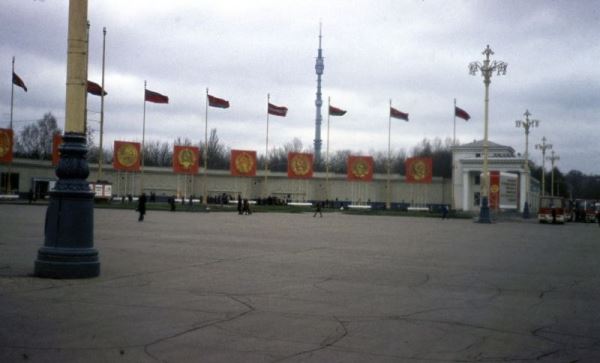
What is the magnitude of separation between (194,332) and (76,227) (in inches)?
187

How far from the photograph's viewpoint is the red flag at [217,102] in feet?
200

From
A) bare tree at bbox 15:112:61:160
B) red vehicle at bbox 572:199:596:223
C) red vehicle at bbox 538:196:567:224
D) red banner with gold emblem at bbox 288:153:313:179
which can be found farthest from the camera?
bare tree at bbox 15:112:61:160

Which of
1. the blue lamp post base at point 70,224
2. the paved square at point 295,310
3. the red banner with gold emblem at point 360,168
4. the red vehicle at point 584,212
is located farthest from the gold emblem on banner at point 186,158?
the blue lamp post base at point 70,224

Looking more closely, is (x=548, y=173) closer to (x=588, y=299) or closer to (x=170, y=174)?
(x=170, y=174)

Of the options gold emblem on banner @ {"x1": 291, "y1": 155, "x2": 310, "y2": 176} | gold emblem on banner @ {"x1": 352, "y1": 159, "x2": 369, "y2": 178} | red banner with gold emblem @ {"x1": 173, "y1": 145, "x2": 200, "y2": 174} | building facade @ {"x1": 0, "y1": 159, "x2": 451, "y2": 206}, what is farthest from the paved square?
building facade @ {"x1": 0, "y1": 159, "x2": 451, "y2": 206}

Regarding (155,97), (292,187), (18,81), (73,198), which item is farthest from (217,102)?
(73,198)

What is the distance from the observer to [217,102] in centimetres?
6162

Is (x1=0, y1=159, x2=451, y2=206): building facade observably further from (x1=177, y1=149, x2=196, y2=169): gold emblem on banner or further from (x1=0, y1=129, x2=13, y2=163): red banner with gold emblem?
(x1=0, y1=129, x2=13, y2=163): red banner with gold emblem

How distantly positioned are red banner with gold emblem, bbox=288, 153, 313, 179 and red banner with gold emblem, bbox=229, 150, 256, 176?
4.23 meters

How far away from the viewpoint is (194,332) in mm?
6789

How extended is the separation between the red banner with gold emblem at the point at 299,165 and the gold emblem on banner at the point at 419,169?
466 inches

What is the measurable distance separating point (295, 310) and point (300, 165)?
63.1 metres

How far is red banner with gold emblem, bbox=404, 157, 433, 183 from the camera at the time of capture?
69938mm

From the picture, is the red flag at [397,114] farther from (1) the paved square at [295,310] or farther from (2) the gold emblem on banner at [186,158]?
(1) the paved square at [295,310]
